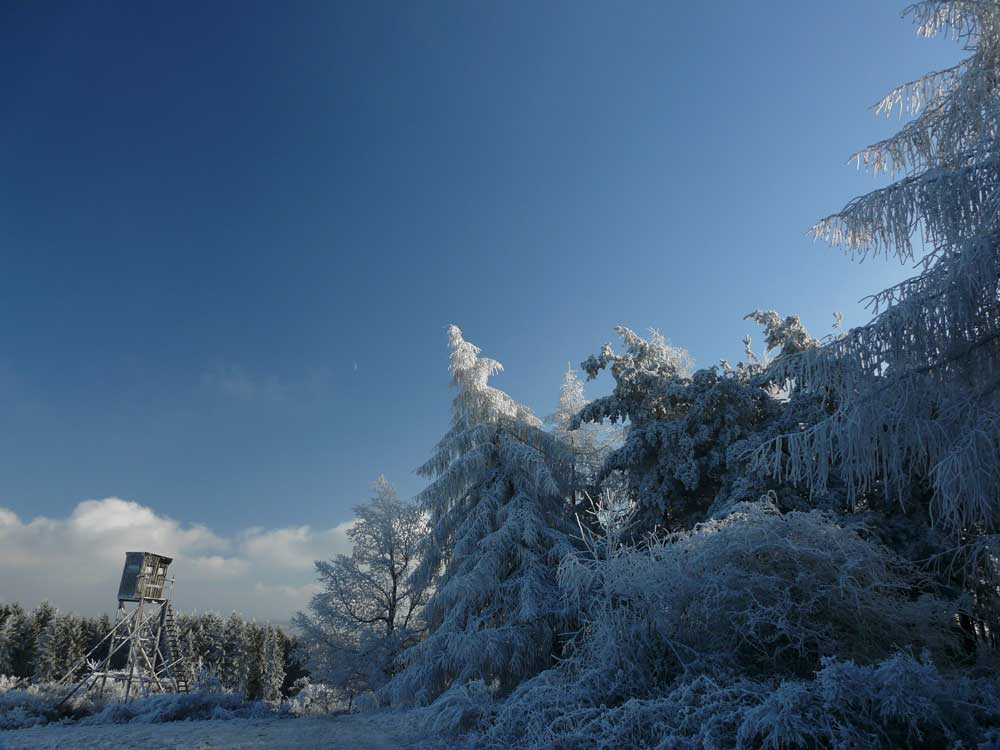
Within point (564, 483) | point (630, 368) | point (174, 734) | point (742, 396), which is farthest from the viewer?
point (564, 483)

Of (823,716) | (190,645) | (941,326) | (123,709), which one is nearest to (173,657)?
(123,709)

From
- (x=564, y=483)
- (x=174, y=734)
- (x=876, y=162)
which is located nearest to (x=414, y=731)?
(x=174, y=734)

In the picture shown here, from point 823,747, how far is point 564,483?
10.8m

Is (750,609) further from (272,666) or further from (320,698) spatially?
(272,666)

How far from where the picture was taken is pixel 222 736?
8.76 m

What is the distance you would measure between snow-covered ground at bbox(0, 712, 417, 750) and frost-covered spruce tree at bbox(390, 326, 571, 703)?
1857mm

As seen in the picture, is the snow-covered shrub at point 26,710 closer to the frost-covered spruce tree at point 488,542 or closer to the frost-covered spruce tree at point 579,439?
the frost-covered spruce tree at point 488,542

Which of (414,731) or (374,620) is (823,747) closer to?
(414,731)

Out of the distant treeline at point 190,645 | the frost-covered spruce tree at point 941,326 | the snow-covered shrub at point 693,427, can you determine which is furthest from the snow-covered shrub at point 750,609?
the distant treeline at point 190,645

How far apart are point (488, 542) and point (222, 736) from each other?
→ 5811 millimetres

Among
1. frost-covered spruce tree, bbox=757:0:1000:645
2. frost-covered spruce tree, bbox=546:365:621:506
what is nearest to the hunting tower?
frost-covered spruce tree, bbox=546:365:621:506

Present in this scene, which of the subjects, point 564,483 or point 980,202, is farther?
point 564,483

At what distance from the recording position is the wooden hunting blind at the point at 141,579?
16.8 m

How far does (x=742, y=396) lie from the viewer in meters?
12.0
